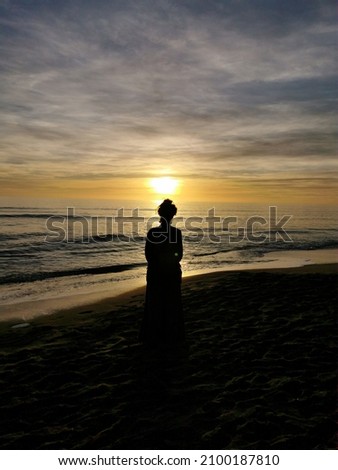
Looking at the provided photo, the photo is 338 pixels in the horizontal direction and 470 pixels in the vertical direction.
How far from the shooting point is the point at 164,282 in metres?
7.04

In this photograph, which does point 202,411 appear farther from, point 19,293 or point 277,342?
point 19,293

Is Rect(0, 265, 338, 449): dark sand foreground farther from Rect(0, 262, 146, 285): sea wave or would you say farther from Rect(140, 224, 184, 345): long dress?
Rect(0, 262, 146, 285): sea wave

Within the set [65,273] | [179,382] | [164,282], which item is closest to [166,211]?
[164,282]

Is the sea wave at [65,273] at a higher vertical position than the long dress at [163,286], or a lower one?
lower

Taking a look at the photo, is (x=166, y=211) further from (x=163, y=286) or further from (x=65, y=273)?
(x=65, y=273)

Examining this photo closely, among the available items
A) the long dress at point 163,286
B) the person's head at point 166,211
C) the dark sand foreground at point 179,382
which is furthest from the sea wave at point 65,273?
the person's head at point 166,211

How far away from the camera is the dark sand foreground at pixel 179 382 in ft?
14.9

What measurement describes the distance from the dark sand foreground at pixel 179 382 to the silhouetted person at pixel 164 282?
412 mm

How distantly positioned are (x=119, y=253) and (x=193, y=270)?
8510 millimetres

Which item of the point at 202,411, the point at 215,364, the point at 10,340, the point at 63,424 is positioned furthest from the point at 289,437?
the point at 10,340

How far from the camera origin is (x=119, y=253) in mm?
26344

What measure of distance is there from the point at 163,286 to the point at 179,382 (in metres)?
1.82

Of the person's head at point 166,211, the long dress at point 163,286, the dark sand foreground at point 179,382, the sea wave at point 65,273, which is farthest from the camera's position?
the sea wave at point 65,273

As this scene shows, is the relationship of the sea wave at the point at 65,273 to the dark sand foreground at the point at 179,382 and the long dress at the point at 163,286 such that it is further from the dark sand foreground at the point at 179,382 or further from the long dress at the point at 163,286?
the long dress at the point at 163,286
